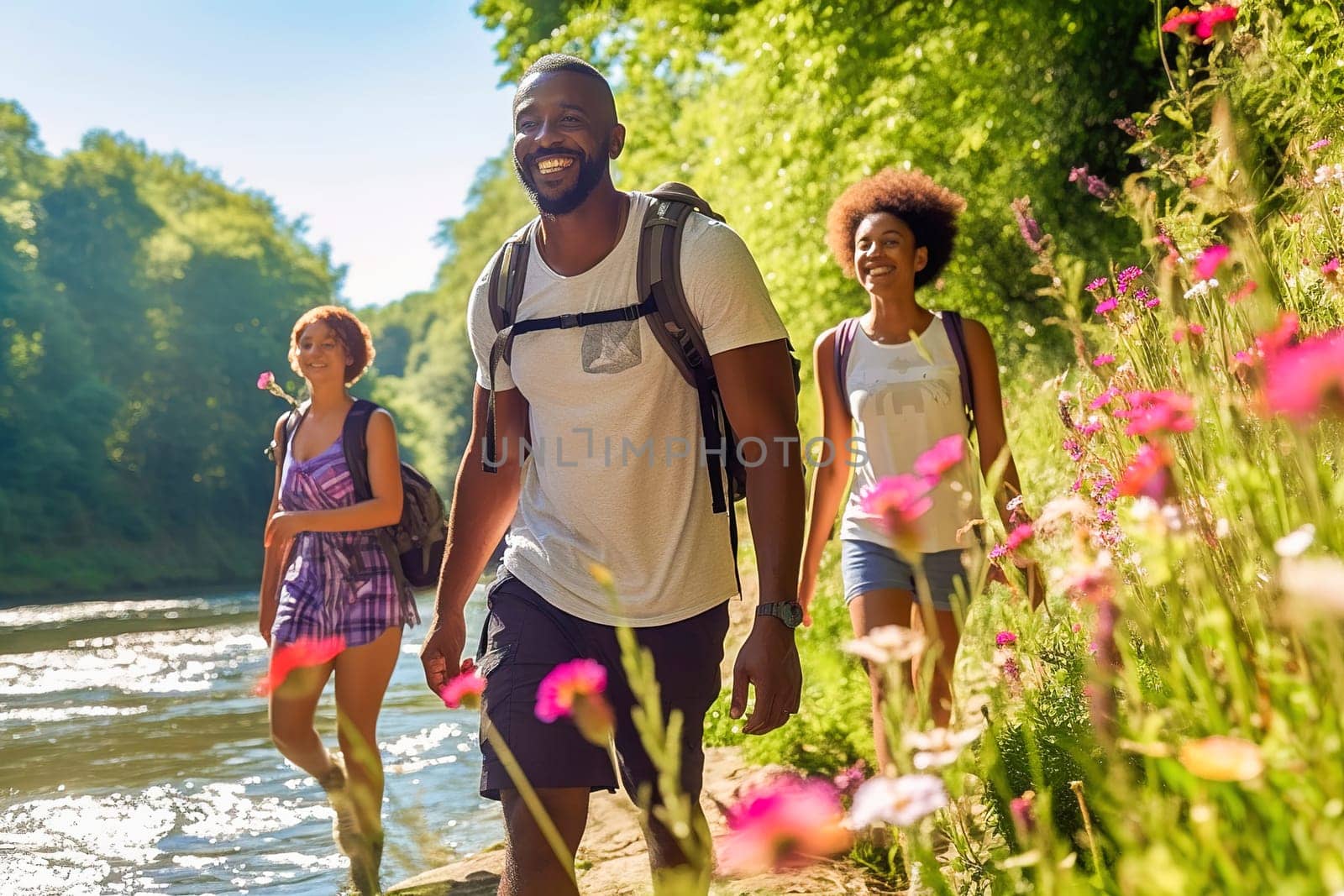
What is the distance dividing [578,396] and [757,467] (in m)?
0.49

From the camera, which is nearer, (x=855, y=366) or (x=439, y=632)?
(x=439, y=632)

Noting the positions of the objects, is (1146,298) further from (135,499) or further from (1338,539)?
(135,499)

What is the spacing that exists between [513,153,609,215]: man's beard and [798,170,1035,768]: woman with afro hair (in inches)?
54.9

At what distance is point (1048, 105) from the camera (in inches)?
490

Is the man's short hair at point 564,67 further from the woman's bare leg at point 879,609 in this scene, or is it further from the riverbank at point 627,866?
the riverbank at point 627,866

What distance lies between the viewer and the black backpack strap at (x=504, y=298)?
3752mm

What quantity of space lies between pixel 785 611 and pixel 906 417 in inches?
66.4

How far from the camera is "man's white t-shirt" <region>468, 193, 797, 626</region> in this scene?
3.45 m

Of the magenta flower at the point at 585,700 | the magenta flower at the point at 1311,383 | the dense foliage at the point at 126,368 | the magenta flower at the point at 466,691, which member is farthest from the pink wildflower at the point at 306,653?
the dense foliage at the point at 126,368

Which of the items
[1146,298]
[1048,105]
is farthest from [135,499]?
[1146,298]

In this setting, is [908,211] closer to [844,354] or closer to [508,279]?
[844,354]

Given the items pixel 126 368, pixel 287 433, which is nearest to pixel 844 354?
pixel 287 433

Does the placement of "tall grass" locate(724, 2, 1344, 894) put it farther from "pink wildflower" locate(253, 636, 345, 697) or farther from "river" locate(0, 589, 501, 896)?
"pink wildflower" locate(253, 636, 345, 697)

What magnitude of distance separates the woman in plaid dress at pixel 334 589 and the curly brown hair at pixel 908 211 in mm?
2085
